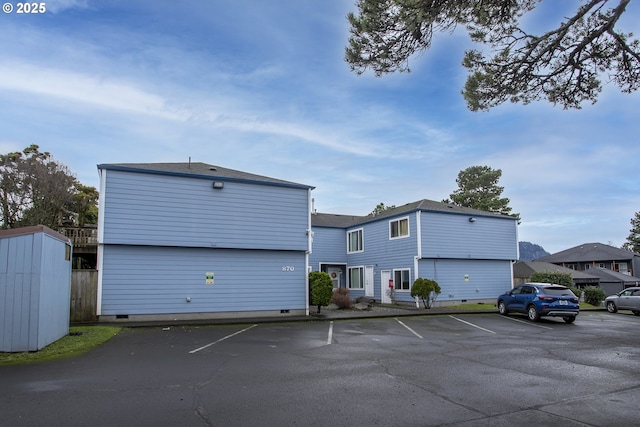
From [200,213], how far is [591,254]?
2081 inches

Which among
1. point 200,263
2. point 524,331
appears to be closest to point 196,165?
point 200,263

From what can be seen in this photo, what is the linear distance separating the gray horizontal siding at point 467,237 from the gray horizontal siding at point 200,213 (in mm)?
8790

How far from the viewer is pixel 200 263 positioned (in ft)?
55.8

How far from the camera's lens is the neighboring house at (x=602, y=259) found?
4995 centimetres

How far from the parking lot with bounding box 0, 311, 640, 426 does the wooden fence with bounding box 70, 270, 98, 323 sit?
3860mm

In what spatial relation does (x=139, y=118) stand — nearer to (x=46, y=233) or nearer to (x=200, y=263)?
(x=200, y=263)

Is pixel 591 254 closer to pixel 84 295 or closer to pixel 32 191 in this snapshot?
pixel 84 295

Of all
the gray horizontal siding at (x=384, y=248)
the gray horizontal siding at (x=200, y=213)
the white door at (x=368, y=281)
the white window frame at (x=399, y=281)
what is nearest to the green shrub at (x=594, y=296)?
the white window frame at (x=399, y=281)

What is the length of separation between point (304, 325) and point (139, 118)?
10861 mm

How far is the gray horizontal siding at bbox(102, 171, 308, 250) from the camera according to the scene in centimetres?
1585

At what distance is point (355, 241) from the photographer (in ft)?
102

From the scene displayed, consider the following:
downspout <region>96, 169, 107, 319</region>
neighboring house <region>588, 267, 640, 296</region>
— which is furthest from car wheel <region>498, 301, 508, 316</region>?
neighboring house <region>588, 267, 640, 296</region>

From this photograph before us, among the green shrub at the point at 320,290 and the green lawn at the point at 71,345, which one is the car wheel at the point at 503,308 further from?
the green lawn at the point at 71,345

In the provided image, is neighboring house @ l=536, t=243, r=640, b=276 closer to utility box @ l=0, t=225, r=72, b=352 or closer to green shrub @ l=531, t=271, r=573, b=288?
green shrub @ l=531, t=271, r=573, b=288
